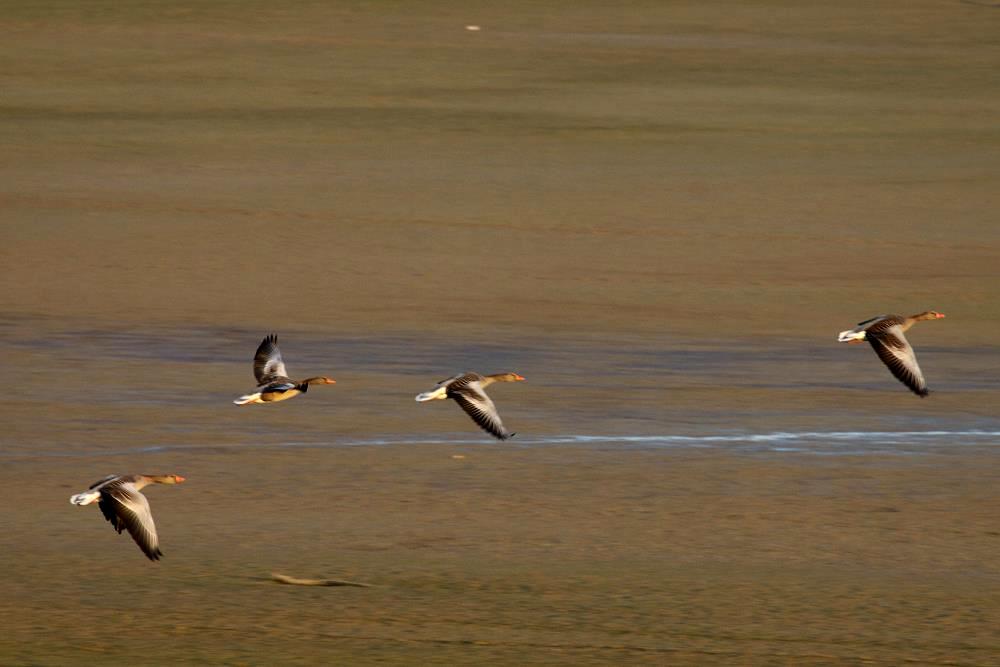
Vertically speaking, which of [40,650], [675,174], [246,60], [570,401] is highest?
[246,60]

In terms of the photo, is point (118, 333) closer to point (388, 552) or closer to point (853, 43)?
point (388, 552)

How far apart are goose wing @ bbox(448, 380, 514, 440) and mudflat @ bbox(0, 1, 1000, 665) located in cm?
48

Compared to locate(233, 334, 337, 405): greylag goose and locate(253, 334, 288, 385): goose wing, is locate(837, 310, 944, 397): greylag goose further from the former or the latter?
locate(253, 334, 288, 385): goose wing

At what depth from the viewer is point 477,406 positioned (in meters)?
8.05

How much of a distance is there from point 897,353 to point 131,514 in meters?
2.72

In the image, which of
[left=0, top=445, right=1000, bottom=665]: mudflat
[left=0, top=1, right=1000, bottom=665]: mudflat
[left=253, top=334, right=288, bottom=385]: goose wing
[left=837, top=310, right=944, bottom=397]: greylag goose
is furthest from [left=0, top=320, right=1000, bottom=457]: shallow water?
[left=837, top=310, right=944, bottom=397]: greylag goose

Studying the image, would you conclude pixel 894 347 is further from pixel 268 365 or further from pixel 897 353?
pixel 268 365

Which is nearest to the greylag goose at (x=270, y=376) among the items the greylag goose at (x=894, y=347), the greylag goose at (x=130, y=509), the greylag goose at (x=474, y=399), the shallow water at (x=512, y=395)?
the greylag goose at (x=474, y=399)

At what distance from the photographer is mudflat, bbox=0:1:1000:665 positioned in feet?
25.3

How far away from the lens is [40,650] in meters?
7.07

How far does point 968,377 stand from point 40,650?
237 inches

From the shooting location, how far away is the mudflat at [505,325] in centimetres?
771

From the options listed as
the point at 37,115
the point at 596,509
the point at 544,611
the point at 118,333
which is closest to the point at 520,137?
the point at 37,115

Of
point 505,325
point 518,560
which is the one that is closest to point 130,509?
point 518,560
